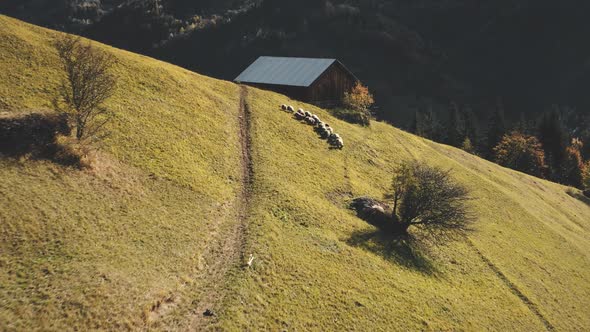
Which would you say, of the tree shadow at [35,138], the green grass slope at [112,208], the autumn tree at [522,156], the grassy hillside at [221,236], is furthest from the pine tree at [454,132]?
the tree shadow at [35,138]

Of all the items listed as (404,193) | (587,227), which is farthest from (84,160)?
(587,227)

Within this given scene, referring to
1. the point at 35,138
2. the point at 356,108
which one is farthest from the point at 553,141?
the point at 35,138

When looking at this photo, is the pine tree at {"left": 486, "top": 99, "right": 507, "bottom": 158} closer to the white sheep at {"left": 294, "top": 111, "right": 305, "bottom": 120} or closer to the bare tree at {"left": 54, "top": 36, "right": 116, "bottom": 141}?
the white sheep at {"left": 294, "top": 111, "right": 305, "bottom": 120}

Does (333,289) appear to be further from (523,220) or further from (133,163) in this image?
(523,220)

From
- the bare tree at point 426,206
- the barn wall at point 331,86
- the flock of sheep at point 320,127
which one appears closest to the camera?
the bare tree at point 426,206

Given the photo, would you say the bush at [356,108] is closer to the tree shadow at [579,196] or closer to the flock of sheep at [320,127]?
the flock of sheep at [320,127]

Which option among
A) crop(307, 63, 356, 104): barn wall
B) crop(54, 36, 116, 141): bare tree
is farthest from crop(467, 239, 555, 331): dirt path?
crop(307, 63, 356, 104): barn wall
